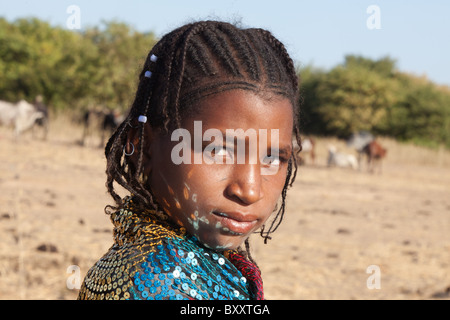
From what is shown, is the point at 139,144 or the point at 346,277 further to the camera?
the point at 346,277

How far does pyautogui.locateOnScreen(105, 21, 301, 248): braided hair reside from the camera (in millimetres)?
1451

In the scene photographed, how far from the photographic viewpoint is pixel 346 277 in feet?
20.7

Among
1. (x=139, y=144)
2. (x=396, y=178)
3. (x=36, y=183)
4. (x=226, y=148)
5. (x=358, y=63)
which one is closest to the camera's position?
(x=226, y=148)

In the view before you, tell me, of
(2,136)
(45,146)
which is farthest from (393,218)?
(2,136)

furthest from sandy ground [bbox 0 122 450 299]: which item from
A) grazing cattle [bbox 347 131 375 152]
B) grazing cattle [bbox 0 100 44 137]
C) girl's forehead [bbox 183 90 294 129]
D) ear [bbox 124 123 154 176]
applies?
grazing cattle [bbox 347 131 375 152]

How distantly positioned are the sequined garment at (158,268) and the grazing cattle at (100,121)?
17641 millimetres

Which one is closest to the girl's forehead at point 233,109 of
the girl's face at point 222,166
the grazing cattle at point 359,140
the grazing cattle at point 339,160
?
the girl's face at point 222,166

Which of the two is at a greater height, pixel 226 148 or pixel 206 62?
pixel 206 62

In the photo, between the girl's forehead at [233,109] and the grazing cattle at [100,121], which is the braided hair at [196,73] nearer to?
the girl's forehead at [233,109]

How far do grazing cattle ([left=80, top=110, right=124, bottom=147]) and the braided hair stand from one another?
17.5m

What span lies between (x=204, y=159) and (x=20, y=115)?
19.4 m

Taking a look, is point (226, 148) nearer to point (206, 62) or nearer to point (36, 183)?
point (206, 62)
